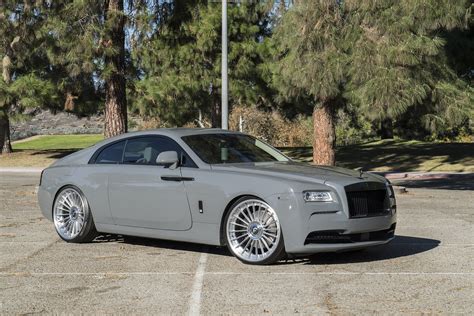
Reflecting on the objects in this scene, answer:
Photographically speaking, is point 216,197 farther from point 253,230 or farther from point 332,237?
point 332,237

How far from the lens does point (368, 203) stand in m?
7.59

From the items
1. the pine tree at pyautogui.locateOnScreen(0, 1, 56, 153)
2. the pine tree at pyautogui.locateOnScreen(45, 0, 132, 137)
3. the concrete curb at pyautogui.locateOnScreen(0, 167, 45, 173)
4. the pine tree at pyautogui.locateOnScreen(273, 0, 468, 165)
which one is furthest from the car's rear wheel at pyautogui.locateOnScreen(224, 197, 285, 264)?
the concrete curb at pyautogui.locateOnScreen(0, 167, 45, 173)

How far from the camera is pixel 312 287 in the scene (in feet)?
21.3

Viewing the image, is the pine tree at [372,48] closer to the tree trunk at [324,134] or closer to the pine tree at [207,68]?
the tree trunk at [324,134]

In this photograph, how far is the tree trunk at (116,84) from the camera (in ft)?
58.4

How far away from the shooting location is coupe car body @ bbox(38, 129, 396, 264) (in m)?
7.28

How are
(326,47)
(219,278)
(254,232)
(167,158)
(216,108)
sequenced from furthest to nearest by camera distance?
Answer: (216,108)
(326,47)
(167,158)
(254,232)
(219,278)

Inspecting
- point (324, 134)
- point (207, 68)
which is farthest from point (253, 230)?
point (207, 68)

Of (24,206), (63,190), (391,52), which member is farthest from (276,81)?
(63,190)

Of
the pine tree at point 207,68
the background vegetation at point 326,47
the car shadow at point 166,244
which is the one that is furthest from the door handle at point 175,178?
the pine tree at point 207,68

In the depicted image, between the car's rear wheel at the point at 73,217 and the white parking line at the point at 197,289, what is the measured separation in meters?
1.76

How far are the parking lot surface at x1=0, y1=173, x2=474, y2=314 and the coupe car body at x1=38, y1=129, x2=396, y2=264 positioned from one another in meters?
0.31

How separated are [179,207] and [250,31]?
76.7 ft

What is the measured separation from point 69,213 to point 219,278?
10.1 ft
